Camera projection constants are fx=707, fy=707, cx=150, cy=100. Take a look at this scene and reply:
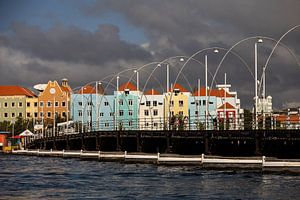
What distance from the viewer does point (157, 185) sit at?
157 ft

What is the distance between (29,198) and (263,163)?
945 inches

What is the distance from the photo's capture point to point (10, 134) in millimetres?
196750

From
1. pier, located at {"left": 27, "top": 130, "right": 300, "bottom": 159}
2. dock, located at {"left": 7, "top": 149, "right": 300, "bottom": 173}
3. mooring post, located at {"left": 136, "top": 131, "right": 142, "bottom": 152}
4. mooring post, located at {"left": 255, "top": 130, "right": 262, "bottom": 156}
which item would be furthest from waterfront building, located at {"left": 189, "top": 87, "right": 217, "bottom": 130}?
mooring post, located at {"left": 255, "top": 130, "right": 262, "bottom": 156}

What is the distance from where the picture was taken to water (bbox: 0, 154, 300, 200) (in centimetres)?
4069

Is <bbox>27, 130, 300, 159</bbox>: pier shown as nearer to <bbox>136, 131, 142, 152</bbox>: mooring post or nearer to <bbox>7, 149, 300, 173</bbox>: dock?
<bbox>136, 131, 142, 152</bbox>: mooring post

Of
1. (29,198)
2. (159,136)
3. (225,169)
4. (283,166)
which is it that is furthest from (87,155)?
(29,198)

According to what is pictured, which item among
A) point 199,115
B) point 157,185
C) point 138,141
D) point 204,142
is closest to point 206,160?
point 204,142

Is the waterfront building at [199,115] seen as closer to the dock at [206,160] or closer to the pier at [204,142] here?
the pier at [204,142]

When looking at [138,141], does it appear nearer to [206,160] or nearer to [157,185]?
[206,160]

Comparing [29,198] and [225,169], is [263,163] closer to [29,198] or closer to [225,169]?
[225,169]

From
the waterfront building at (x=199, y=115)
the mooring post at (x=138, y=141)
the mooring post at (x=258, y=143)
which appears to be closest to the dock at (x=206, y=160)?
the mooring post at (x=258, y=143)

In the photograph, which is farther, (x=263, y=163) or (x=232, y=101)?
(x=232, y=101)

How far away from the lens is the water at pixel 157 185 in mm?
40688

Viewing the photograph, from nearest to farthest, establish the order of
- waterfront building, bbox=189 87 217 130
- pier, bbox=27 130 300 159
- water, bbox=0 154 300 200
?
water, bbox=0 154 300 200 < pier, bbox=27 130 300 159 < waterfront building, bbox=189 87 217 130
